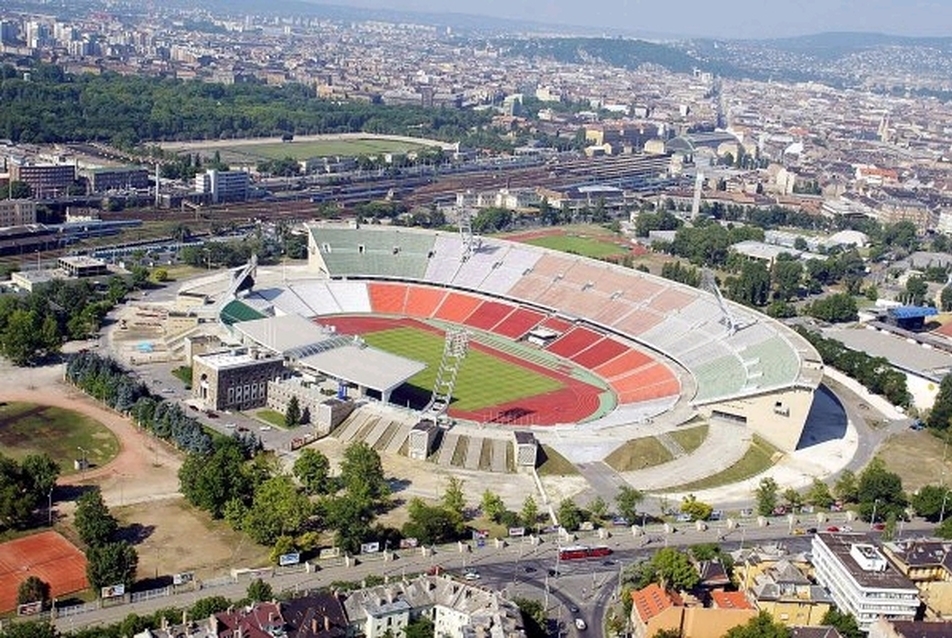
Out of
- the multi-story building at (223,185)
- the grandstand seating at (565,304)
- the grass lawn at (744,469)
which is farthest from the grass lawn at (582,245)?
the grass lawn at (744,469)

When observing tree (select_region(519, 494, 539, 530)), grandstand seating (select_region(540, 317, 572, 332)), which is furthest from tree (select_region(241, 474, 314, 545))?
grandstand seating (select_region(540, 317, 572, 332))

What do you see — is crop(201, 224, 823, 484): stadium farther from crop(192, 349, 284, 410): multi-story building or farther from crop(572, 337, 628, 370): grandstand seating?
crop(192, 349, 284, 410): multi-story building

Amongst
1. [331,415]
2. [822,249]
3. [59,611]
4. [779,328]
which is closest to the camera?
[59,611]

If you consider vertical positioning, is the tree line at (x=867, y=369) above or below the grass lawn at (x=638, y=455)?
above

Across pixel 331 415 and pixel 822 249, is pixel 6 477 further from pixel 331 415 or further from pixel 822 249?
pixel 822 249

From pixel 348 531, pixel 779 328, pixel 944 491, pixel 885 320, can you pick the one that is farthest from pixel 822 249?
pixel 348 531

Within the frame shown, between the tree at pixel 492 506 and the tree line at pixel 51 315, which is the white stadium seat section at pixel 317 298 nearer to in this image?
the tree line at pixel 51 315
